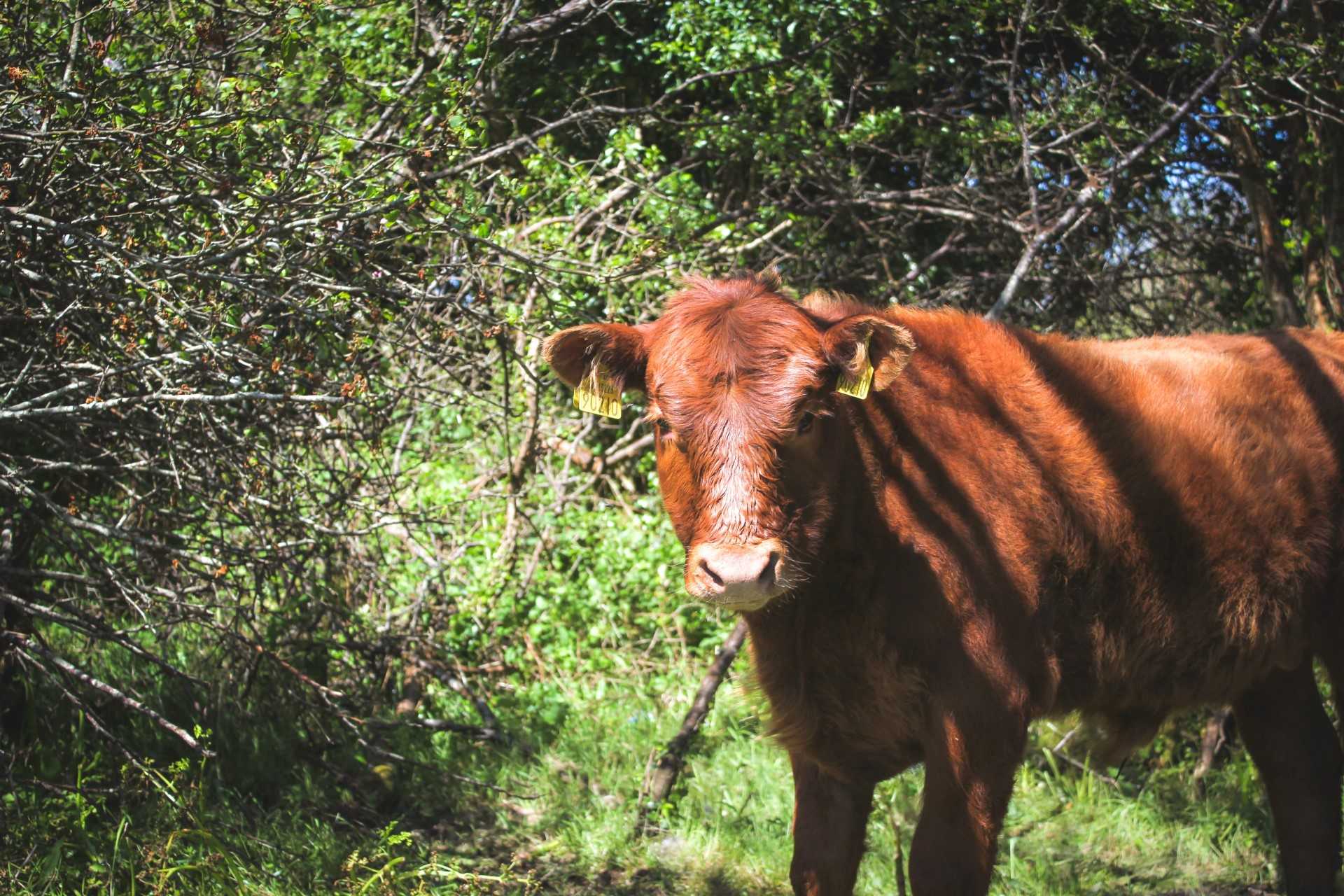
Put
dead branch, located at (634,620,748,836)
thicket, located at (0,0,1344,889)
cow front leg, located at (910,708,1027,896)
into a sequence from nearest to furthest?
cow front leg, located at (910,708,1027,896), thicket, located at (0,0,1344,889), dead branch, located at (634,620,748,836)

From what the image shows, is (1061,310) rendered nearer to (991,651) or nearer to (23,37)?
(991,651)

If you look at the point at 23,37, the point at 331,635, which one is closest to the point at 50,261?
the point at 23,37

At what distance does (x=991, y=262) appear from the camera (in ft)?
24.7

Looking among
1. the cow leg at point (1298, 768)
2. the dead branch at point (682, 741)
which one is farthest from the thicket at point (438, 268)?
the cow leg at point (1298, 768)

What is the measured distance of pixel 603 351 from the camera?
3.45 m

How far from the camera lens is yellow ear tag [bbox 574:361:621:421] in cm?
348

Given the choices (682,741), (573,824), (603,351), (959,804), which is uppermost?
(603,351)

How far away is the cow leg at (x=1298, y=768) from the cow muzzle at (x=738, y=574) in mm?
2697

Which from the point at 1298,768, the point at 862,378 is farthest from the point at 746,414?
the point at 1298,768

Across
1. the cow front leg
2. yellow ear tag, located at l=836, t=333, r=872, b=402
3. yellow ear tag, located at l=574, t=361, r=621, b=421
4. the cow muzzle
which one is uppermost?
yellow ear tag, located at l=836, t=333, r=872, b=402

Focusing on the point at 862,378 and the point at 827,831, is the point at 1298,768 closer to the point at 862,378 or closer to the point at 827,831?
the point at 827,831

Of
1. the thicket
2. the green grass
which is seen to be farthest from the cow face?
the thicket

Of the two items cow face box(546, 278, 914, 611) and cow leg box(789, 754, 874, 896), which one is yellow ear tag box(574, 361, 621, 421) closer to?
cow face box(546, 278, 914, 611)

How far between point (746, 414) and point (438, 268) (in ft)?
8.18
